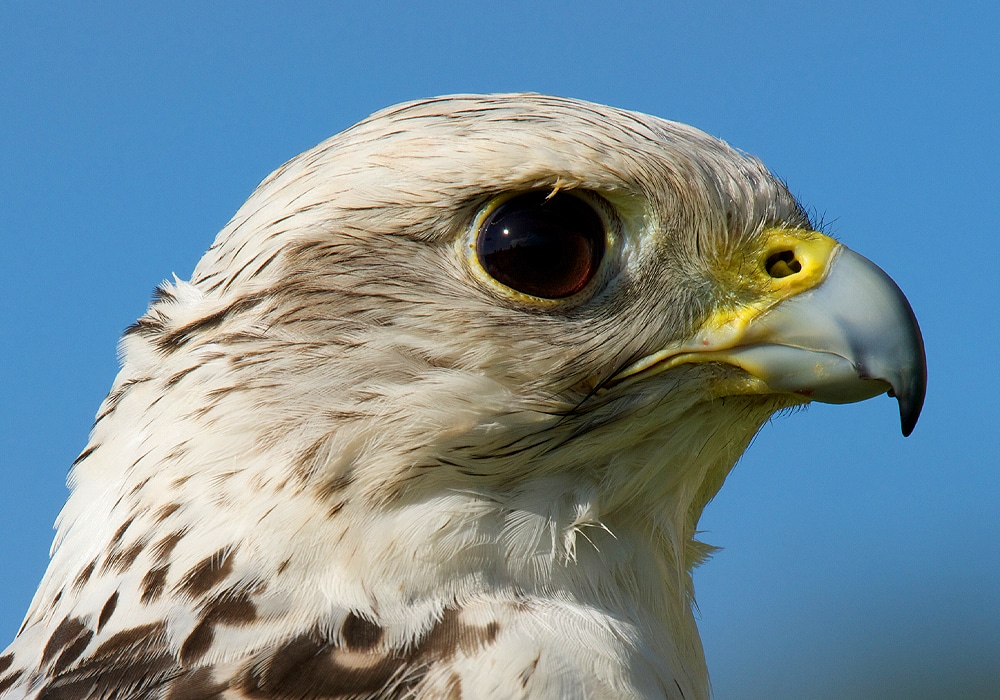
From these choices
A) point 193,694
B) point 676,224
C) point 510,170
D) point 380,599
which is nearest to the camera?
point 193,694

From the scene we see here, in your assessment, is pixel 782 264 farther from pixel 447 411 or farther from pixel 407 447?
pixel 407 447

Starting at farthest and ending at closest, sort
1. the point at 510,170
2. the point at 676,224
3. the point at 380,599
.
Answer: the point at 676,224 < the point at 510,170 < the point at 380,599

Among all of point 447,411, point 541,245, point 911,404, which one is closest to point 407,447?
point 447,411

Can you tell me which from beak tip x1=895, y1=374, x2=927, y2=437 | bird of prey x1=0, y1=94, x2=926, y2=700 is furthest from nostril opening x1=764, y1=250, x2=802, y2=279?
beak tip x1=895, y1=374, x2=927, y2=437

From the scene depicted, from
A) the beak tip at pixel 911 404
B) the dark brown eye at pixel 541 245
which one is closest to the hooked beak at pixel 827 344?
the beak tip at pixel 911 404

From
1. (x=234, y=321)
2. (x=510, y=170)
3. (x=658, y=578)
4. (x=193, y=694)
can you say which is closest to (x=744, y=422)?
(x=658, y=578)

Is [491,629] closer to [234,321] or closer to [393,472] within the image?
[393,472]

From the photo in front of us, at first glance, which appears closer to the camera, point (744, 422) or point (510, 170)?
point (510, 170)

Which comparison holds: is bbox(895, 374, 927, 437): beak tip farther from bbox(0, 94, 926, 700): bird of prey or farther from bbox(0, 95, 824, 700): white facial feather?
bbox(0, 95, 824, 700): white facial feather
